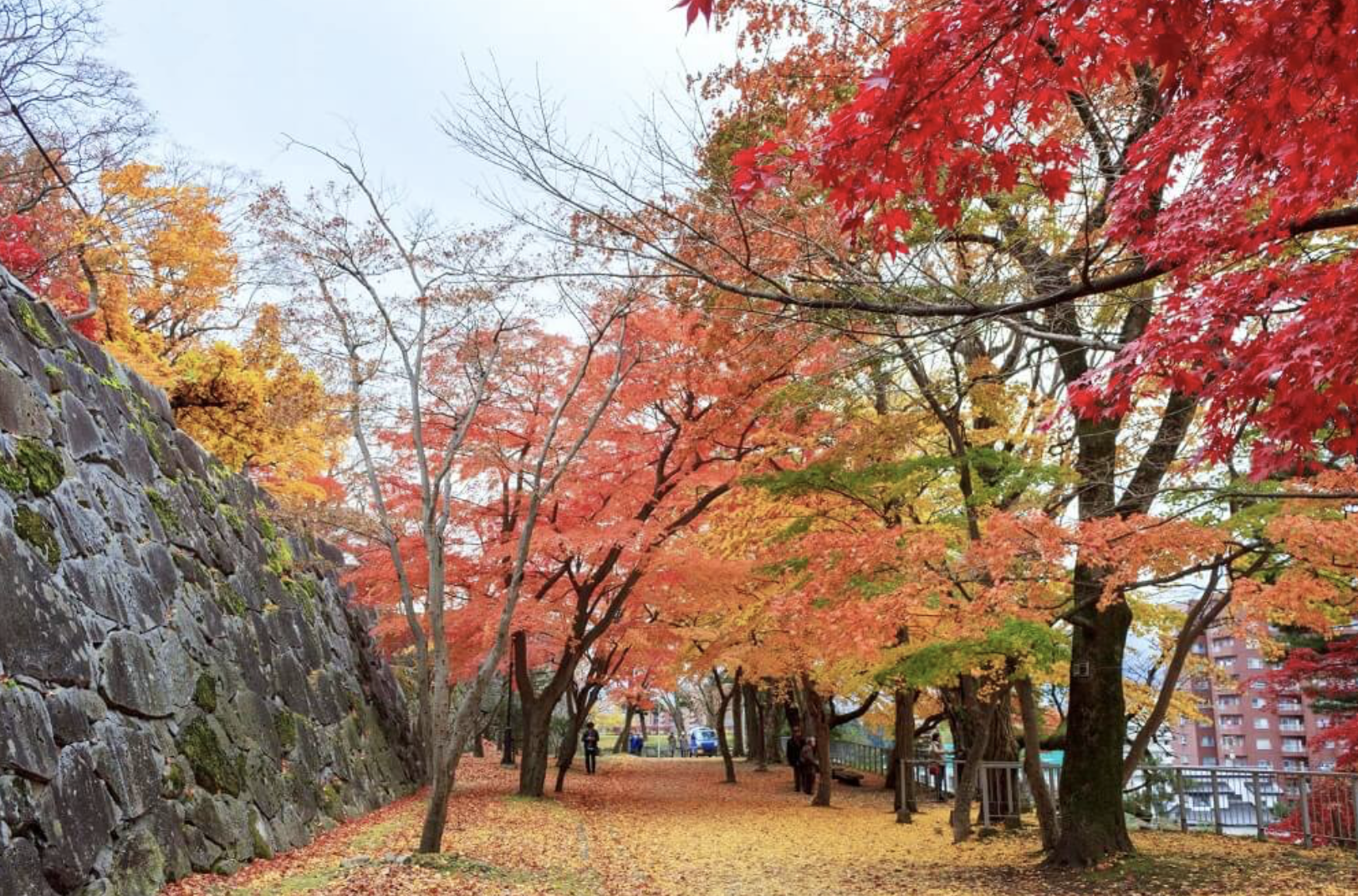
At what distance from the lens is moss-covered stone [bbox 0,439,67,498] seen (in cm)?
638

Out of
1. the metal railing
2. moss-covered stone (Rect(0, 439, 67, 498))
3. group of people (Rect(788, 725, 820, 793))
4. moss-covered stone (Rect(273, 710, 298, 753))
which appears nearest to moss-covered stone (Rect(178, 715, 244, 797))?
moss-covered stone (Rect(273, 710, 298, 753))

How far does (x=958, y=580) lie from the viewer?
358 inches

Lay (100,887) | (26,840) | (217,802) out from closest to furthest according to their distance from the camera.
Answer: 1. (26,840)
2. (100,887)
3. (217,802)

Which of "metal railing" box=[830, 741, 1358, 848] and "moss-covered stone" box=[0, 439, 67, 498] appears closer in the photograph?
"moss-covered stone" box=[0, 439, 67, 498]

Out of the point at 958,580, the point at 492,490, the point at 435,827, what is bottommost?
the point at 435,827

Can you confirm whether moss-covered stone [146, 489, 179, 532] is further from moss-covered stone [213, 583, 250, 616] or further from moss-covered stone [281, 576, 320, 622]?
moss-covered stone [281, 576, 320, 622]

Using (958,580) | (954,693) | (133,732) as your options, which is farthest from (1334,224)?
(954,693)

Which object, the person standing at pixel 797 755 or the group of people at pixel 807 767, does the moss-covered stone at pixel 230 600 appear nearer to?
the group of people at pixel 807 767

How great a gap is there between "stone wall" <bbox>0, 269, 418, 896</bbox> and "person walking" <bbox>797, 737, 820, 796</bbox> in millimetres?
12309

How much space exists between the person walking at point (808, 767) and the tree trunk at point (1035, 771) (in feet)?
37.9

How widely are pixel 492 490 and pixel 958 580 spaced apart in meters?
9.99

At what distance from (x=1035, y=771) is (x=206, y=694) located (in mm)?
8610

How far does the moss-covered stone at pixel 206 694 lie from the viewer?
8.36 meters

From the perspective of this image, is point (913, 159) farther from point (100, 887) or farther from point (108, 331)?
point (108, 331)
